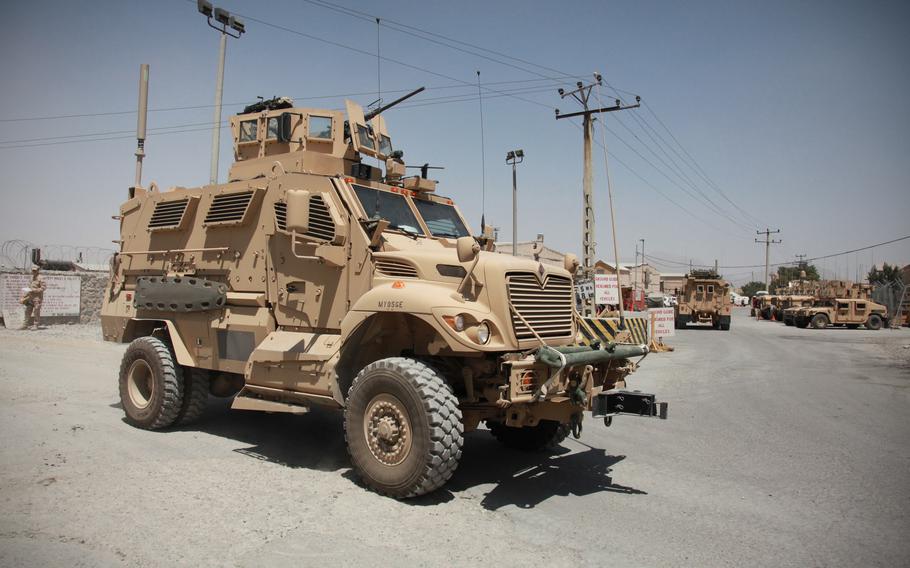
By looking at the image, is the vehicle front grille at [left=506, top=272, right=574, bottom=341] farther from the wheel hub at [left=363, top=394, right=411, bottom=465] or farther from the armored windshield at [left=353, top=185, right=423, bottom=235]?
the armored windshield at [left=353, top=185, right=423, bottom=235]

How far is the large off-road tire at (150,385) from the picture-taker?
7.36 meters

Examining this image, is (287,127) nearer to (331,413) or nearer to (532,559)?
(331,413)

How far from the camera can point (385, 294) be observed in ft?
18.0

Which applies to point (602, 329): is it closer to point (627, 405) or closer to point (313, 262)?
point (627, 405)

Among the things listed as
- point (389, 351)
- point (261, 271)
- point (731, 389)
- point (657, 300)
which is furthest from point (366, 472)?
point (657, 300)

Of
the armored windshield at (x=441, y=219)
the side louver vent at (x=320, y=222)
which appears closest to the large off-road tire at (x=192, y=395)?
the side louver vent at (x=320, y=222)

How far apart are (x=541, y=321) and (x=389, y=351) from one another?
152cm

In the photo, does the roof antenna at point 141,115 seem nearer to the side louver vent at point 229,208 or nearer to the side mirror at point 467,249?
the side louver vent at point 229,208

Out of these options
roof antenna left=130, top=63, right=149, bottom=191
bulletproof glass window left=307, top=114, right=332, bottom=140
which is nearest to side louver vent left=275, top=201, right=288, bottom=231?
bulletproof glass window left=307, top=114, right=332, bottom=140

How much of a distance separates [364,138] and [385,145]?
0.68 metres

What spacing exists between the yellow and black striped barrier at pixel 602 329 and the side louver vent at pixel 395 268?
182 cm

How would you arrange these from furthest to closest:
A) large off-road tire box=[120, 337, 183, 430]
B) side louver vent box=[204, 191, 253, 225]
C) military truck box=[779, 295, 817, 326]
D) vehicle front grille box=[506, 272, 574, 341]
Result: military truck box=[779, 295, 817, 326]
large off-road tire box=[120, 337, 183, 430]
side louver vent box=[204, 191, 253, 225]
vehicle front grille box=[506, 272, 574, 341]

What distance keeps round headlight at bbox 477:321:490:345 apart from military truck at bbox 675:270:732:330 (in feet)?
90.9

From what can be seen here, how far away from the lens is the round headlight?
512 centimetres
